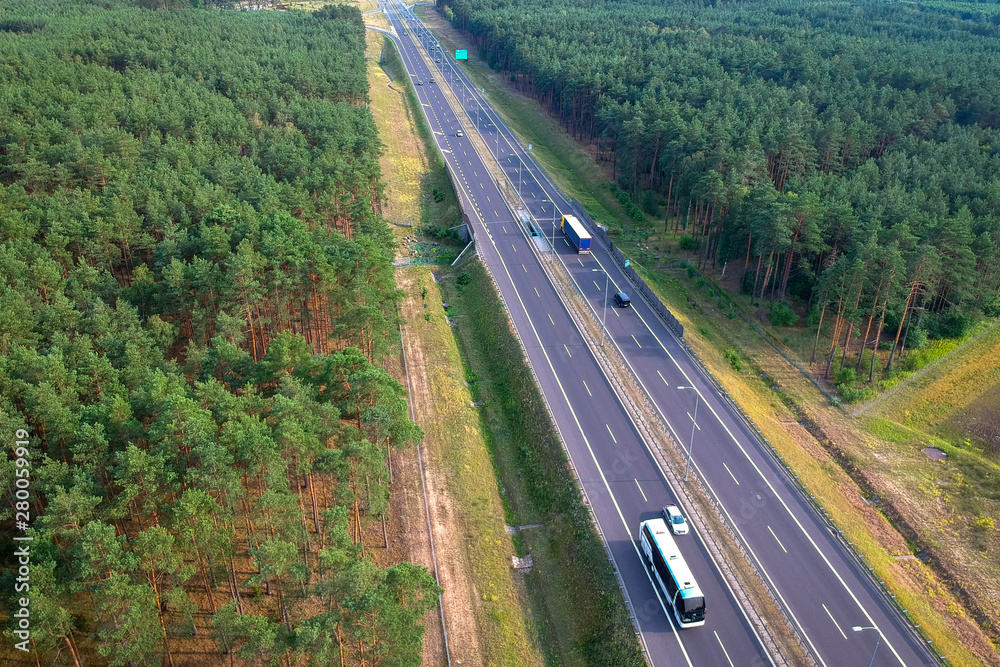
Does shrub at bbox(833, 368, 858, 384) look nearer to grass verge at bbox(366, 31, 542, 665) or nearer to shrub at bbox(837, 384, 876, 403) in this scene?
shrub at bbox(837, 384, 876, 403)

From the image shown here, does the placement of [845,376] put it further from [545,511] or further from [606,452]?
[545,511]

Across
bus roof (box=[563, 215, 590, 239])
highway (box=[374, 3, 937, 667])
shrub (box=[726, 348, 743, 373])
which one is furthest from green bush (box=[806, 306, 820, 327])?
bus roof (box=[563, 215, 590, 239])

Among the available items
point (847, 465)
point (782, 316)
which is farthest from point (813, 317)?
point (847, 465)

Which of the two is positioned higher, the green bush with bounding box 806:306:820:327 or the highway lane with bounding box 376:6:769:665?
the green bush with bounding box 806:306:820:327

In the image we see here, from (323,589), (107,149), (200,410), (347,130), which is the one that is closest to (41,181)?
(107,149)

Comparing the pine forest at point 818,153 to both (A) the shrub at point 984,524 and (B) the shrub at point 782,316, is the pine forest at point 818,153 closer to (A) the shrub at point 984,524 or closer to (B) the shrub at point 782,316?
(B) the shrub at point 782,316

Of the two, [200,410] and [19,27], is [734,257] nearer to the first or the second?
[200,410]
